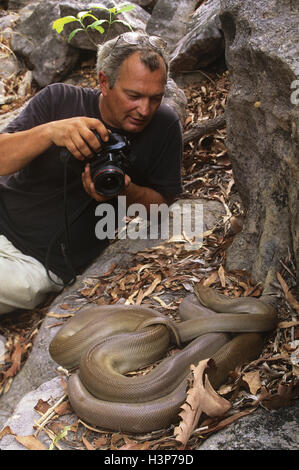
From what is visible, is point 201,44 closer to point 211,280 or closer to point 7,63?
point 211,280

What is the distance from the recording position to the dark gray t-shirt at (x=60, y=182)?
3535 millimetres

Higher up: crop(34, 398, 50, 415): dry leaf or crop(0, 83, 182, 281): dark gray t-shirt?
crop(0, 83, 182, 281): dark gray t-shirt

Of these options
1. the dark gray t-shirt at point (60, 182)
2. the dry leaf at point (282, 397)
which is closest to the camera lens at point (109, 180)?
the dark gray t-shirt at point (60, 182)

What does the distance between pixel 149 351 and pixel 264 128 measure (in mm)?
1392

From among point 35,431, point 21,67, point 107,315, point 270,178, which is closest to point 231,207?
point 270,178

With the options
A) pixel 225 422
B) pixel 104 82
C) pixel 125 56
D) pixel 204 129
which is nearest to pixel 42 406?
pixel 225 422

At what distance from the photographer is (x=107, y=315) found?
8.97ft

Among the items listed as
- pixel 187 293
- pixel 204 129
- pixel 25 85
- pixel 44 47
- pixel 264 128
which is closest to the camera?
pixel 264 128

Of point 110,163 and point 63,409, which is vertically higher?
point 110,163

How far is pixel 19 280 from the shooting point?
3562mm

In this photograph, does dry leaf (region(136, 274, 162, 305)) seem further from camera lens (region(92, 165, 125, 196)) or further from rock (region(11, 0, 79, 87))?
rock (region(11, 0, 79, 87))

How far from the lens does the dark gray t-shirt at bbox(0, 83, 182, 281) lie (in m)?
3.54

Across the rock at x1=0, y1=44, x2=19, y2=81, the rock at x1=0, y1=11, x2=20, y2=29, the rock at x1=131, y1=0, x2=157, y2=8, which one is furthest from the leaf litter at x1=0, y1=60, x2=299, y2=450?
the rock at x1=0, y1=11, x2=20, y2=29

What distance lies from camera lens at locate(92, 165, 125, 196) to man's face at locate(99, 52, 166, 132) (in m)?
0.58
